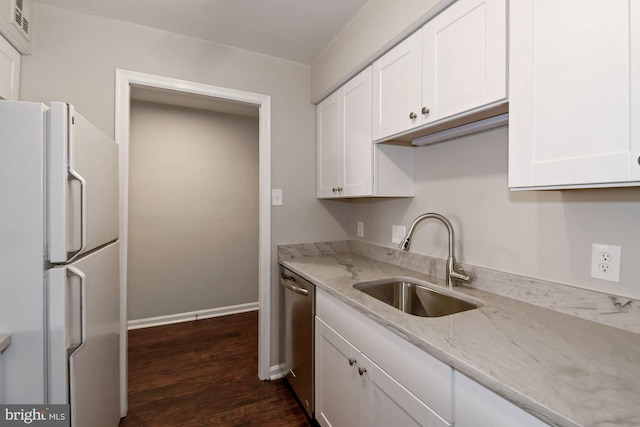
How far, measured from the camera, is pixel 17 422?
87 centimetres

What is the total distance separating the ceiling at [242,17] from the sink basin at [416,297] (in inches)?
62.2

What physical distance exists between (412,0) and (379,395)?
1.68 metres

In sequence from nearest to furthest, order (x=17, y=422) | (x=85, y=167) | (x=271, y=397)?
(x=17, y=422), (x=85, y=167), (x=271, y=397)

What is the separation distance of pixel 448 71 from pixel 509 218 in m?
0.69

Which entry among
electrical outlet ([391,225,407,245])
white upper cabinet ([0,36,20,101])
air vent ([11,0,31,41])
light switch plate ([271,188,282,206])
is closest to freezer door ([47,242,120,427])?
white upper cabinet ([0,36,20,101])

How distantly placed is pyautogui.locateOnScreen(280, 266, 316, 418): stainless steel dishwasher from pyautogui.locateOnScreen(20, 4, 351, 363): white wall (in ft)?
0.73

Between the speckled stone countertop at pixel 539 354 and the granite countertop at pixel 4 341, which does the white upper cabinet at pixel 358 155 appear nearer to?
the speckled stone countertop at pixel 539 354

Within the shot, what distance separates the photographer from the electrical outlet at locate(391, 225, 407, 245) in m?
1.89

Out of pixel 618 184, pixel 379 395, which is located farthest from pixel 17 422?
pixel 618 184

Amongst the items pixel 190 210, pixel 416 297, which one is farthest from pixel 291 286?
pixel 190 210

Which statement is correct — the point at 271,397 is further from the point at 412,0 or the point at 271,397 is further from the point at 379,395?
the point at 412,0

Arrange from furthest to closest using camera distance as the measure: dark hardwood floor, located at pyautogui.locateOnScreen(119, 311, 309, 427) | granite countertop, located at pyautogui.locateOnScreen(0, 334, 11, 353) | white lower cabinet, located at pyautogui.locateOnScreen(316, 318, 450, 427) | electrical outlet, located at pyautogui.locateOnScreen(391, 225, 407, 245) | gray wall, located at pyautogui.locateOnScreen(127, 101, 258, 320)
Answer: gray wall, located at pyautogui.locateOnScreen(127, 101, 258, 320)
electrical outlet, located at pyautogui.locateOnScreen(391, 225, 407, 245)
dark hardwood floor, located at pyautogui.locateOnScreen(119, 311, 309, 427)
white lower cabinet, located at pyautogui.locateOnScreen(316, 318, 450, 427)
granite countertop, located at pyautogui.locateOnScreen(0, 334, 11, 353)

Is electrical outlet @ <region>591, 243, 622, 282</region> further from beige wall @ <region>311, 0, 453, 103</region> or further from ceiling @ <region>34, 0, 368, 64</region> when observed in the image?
ceiling @ <region>34, 0, 368, 64</region>

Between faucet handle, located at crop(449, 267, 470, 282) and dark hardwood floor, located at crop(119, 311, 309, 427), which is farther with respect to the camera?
dark hardwood floor, located at crop(119, 311, 309, 427)
